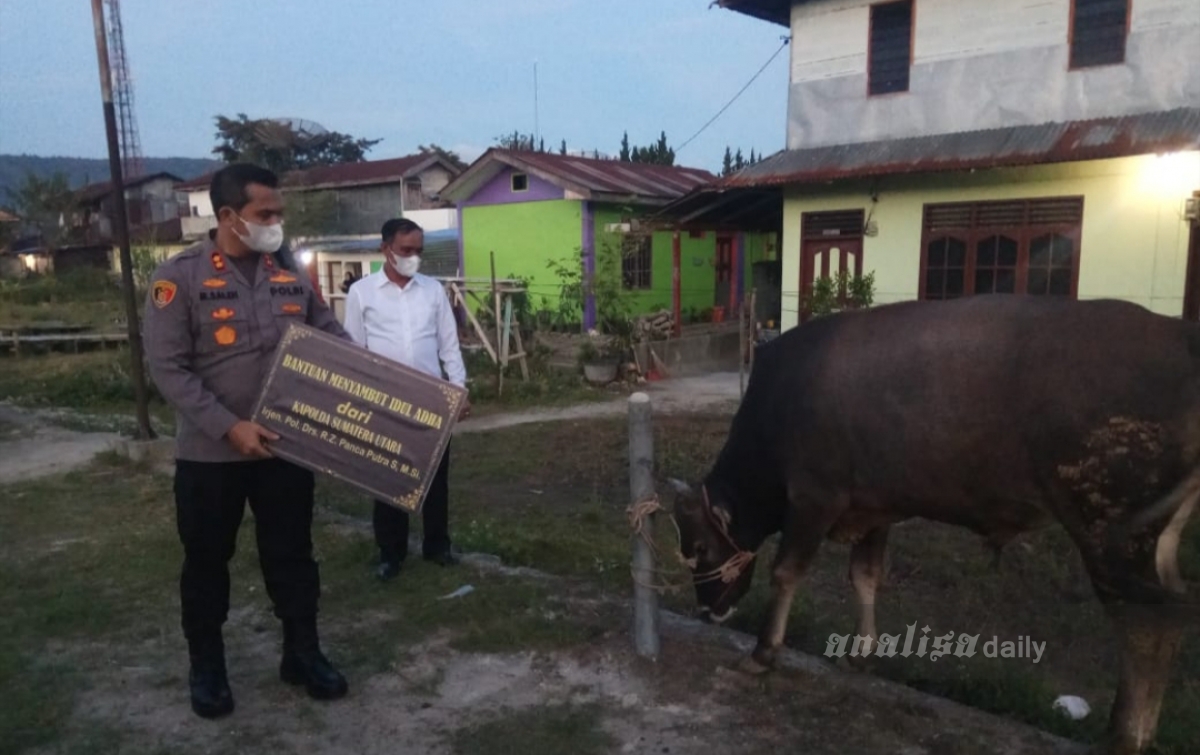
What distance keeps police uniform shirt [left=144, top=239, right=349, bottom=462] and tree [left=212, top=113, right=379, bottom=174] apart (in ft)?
126

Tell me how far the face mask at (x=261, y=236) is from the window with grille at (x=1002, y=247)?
10.6 m

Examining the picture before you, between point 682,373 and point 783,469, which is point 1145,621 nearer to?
point 783,469

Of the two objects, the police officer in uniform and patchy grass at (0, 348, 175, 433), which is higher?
the police officer in uniform

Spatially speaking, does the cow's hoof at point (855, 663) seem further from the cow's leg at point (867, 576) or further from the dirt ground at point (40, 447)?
the dirt ground at point (40, 447)

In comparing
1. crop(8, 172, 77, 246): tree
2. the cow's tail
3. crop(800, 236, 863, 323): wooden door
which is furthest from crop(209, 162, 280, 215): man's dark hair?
crop(8, 172, 77, 246): tree

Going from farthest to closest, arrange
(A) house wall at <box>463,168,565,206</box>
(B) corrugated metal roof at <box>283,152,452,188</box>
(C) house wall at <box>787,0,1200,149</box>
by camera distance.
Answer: (B) corrugated metal roof at <box>283,152,452,188</box> < (A) house wall at <box>463,168,565,206</box> < (C) house wall at <box>787,0,1200,149</box>

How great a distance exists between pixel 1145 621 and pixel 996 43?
11222mm

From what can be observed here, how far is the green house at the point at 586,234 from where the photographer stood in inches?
727

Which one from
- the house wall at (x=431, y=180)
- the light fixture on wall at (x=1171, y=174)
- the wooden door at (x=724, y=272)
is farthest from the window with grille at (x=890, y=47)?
the house wall at (x=431, y=180)

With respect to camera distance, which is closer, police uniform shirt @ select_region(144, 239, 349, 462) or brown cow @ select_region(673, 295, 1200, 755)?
brown cow @ select_region(673, 295, 1200, 755)

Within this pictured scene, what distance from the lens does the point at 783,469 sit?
12.1ft

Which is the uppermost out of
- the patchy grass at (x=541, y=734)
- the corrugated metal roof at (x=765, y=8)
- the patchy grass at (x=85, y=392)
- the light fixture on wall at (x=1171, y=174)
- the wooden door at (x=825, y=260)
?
the corrugated metal roof at (x=765, y=8)

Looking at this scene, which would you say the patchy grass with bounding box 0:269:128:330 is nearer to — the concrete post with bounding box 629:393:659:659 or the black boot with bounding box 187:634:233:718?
the black boot with bounding box 187:634:233:718

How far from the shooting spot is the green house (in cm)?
1845
